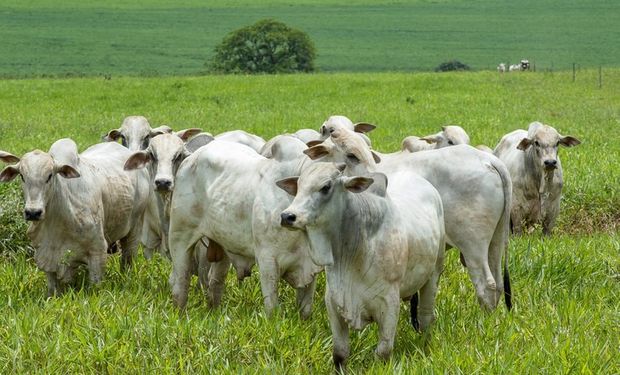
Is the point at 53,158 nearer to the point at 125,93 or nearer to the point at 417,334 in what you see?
the point at 417,334

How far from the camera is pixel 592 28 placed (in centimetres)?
8419

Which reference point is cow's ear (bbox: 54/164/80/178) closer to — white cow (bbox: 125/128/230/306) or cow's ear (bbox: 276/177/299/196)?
white cow (bbox: 125/128/230/306)

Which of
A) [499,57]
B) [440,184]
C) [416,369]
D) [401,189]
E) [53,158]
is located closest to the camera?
[416,369]

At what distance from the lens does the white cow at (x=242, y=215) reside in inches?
297

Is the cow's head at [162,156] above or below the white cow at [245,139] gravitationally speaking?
above

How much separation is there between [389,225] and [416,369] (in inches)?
38.4

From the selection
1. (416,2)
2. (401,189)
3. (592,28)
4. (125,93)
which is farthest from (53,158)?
(416,2)

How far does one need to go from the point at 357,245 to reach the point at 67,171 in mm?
3185

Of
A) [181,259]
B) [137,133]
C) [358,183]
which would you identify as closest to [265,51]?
[137,133]

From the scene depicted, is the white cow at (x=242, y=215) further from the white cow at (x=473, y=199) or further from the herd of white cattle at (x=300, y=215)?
the white cow at (x=473, y=199)

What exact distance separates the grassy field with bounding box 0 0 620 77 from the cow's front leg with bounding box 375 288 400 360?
52.0 m

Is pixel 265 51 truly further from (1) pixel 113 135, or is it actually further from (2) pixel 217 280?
(2) pixel 217 280

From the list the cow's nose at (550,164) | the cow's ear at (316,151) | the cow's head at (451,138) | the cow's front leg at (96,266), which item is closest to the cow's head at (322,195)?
the cow's ear at (316,151)

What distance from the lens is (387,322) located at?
6512 millimetres
